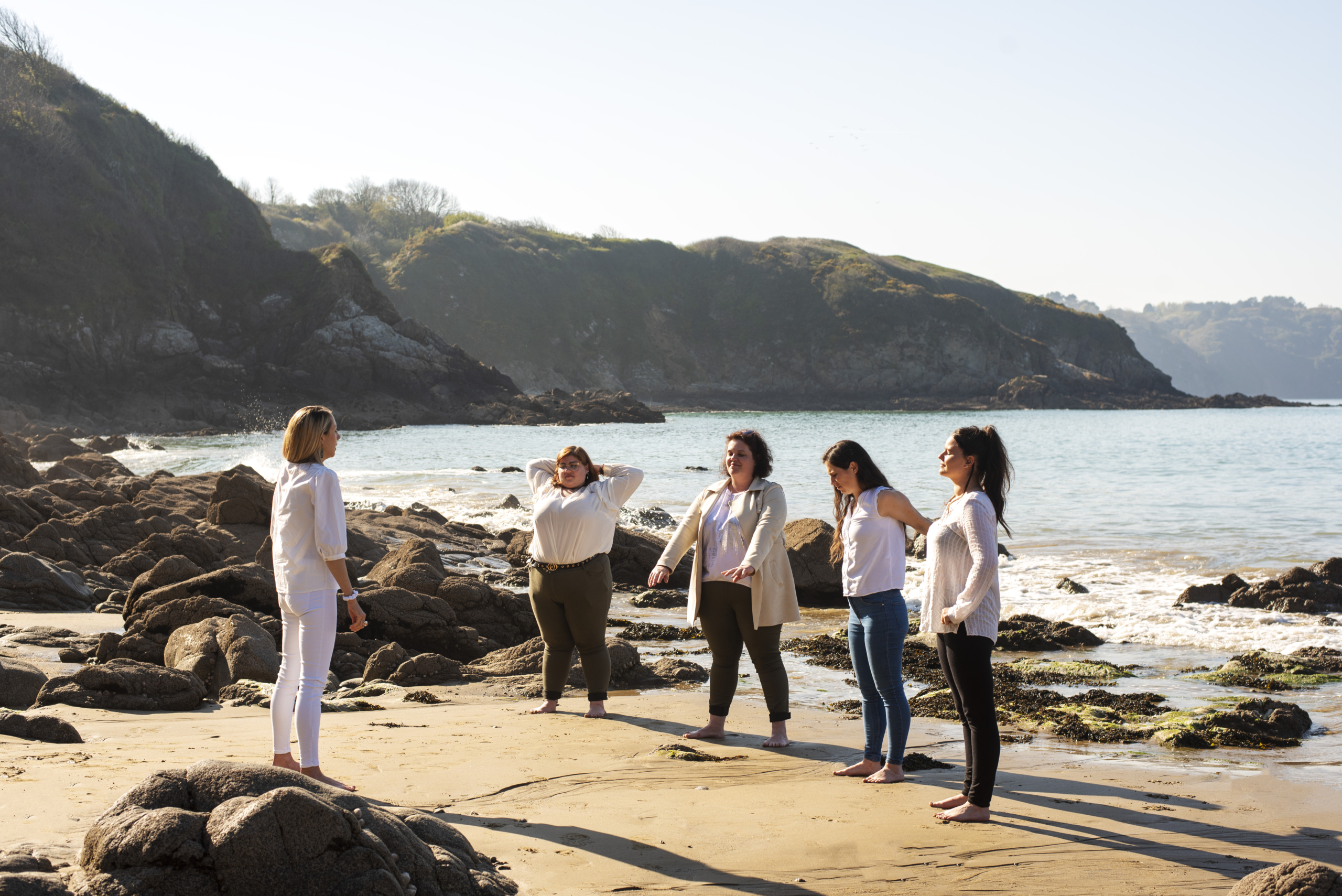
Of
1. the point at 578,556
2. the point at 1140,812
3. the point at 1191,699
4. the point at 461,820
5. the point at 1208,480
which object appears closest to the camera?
the point at 461,820

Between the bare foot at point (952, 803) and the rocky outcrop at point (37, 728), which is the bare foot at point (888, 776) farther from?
the rocky outcrop at point (37, 728)

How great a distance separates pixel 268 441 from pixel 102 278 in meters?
21.7

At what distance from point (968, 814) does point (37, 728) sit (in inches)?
168

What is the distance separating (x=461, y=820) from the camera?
4180mm

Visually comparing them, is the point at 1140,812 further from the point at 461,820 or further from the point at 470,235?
the point at 470,235

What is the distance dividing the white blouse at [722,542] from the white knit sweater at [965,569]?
1.31 metres

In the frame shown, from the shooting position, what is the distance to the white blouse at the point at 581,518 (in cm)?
597

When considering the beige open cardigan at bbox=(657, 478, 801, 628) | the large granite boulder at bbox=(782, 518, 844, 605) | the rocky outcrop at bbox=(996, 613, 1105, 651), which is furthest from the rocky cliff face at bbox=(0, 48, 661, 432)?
the beige open cardigan at bbox=(657, 478, 801, 628)

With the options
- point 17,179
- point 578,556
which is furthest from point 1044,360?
point 578,556

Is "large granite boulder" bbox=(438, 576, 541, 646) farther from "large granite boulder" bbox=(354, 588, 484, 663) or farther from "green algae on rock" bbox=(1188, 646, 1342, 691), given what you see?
"green algae on rock" bbox=(1188, 646, 1342, 691)

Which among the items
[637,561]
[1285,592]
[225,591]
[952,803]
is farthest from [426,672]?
[1285,592]

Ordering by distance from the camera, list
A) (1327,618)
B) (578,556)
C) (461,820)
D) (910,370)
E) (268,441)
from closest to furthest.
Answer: (461,820) → (578,556) → (1327,618) → (268,441) → (910,370)

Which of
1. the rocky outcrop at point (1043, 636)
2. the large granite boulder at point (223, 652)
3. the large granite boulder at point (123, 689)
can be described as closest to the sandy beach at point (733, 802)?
the large granite boulder at point (123, 689)

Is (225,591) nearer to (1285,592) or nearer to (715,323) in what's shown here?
(1285,592)
